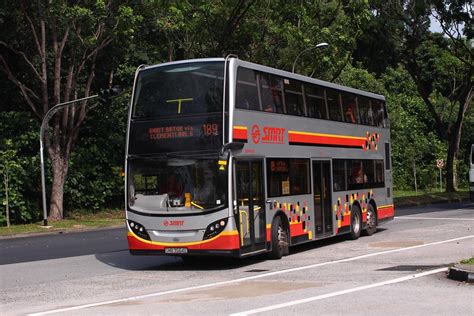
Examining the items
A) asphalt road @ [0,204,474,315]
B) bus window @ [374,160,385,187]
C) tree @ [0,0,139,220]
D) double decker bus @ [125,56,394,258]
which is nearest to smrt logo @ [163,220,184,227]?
double decker bus @ [125,56,394,258]

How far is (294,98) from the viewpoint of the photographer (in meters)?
17.2

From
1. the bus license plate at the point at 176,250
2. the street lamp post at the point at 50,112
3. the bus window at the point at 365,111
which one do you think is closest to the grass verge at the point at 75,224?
the street lamp post at the point at 50,112

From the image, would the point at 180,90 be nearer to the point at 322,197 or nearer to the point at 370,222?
the point at 322,197

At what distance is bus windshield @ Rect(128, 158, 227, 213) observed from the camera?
1429 centimetres

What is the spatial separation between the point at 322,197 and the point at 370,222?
396cm

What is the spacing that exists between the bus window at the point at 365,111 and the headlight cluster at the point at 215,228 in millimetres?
8467

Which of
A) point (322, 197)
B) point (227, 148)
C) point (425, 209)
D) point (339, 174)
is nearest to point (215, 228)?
point (227, 148)

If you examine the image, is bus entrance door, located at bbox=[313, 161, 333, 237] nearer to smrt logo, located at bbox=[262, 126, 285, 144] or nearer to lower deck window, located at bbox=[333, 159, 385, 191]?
lower deck window, located at bbox=[333, 159, 385, 191]

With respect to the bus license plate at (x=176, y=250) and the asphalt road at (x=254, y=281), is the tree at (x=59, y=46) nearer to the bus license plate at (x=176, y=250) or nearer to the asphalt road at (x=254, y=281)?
the asphalt road at (x=254, y=281)

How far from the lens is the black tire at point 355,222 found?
20589 mm

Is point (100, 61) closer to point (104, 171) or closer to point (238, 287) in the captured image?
point (104, 171)

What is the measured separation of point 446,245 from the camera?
→ 17.6 meters

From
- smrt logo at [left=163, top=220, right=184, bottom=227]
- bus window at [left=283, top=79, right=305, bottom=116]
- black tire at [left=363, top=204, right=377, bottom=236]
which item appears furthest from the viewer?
black tire at [left=363, top=204, right=377, bottom=236]

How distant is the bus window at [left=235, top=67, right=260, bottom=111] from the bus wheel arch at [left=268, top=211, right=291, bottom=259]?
256cm
